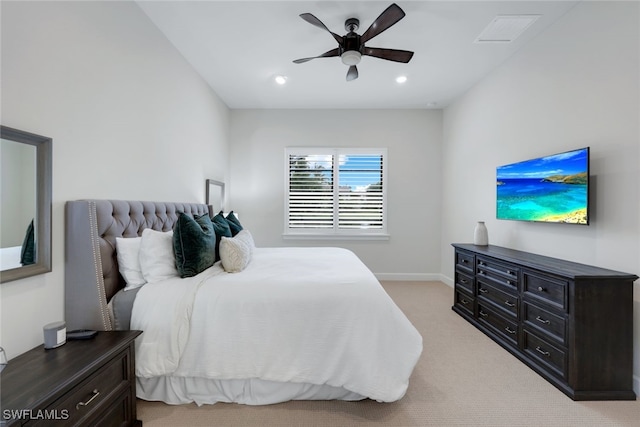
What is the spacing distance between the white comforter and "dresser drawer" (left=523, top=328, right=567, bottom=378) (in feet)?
3.79

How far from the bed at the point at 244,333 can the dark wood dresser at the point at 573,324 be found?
1.15 metres

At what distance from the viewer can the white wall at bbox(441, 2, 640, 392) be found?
1.97 meters

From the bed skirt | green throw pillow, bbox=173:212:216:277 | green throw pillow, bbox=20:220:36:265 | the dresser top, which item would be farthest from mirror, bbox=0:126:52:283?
the dresser top

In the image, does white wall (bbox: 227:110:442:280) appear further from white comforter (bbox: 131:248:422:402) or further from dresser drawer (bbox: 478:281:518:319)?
white comforter (bbox: 131:248:422:402)

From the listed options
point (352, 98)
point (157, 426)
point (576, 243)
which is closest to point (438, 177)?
point (352, 98)

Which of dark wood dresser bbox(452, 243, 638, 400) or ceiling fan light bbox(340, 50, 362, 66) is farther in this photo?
ceiling fan light bbox(340, 50, 362, 66)

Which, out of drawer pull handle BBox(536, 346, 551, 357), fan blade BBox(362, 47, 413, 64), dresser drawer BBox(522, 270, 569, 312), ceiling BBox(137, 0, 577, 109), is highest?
ceiling BBox(137, 0, 577, 109)

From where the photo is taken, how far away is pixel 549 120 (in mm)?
2658

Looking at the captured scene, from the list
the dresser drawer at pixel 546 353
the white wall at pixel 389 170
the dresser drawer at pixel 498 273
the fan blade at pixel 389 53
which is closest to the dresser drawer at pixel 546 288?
the dresser drawer at pixel 498 273

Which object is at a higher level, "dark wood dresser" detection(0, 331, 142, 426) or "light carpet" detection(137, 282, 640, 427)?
"dark wood dresser" detection(0, 331, 142, 426)

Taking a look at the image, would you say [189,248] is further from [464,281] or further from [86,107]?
[464,281]

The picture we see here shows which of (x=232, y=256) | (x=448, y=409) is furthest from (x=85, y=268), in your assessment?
(x=448, y=409)

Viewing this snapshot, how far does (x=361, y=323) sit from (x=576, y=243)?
2.04m

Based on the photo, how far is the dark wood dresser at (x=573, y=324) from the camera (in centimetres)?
190
